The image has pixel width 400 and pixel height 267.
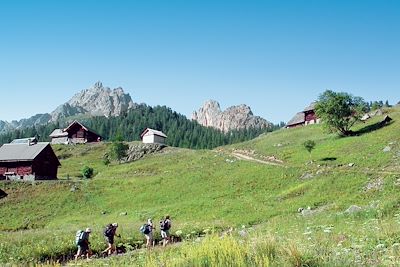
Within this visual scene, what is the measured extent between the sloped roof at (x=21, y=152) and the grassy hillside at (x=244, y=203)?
1474 cm

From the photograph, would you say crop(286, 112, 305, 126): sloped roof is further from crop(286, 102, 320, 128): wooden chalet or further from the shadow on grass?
the shadow on grass

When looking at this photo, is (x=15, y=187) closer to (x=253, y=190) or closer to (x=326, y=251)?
(x=253, y=190)

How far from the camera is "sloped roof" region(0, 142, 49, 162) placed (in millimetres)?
84531

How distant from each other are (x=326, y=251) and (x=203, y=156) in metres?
78.5

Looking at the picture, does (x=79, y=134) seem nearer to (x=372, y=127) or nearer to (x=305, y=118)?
(x=305, y=118)

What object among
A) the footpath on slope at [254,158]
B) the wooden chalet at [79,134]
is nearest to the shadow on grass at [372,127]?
the footpath on slope at [254,158]

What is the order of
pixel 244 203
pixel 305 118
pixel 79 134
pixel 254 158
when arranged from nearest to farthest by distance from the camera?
pixel 244 203
pixel 254 158
pixel 305 118
pixel 79 134

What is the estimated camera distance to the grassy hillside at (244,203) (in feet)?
42.4

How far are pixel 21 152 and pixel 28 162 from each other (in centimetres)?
334

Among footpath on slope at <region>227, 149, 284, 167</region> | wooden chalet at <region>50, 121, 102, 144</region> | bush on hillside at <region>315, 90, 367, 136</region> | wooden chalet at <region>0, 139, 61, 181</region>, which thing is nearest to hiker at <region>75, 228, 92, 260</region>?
footpath on slope at <region>227, 149, 284, 167</region>

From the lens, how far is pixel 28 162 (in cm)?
8469

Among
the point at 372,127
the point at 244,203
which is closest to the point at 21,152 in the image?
the point at 244,203

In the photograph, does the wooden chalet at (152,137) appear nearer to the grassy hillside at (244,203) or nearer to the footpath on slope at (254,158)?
the grassy hillside at (244,203)

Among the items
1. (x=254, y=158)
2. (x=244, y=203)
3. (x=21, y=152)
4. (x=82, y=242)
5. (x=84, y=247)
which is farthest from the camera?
(x=21, y=152)
